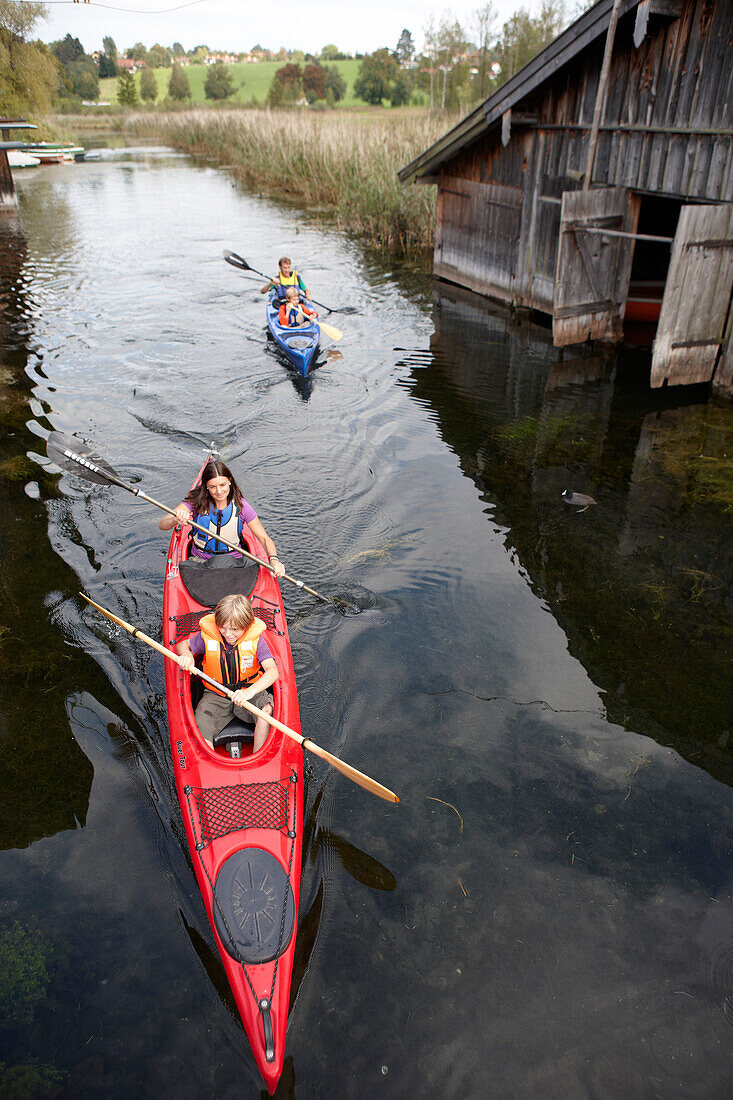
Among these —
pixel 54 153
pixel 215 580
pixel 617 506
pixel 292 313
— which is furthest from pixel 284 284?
pixel 54 153

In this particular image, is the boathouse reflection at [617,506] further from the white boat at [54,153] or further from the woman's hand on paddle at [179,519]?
the white boat at [54,153]

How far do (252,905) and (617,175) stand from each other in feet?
35.5

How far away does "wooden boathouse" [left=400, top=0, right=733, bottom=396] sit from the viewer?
857 cm

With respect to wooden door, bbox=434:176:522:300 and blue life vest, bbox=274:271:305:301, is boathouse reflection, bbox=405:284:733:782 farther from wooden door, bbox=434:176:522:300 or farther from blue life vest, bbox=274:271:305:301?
blue life vest, bbox=274:271:305:301

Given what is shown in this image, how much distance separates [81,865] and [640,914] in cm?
329

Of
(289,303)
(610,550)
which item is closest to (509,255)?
(289,303)

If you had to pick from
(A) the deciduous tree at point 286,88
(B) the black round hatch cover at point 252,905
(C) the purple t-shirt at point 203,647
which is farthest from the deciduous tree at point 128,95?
(B) the black round hatch cover at point 252,905

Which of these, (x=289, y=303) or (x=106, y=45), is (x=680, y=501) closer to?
(x=289, y=303)

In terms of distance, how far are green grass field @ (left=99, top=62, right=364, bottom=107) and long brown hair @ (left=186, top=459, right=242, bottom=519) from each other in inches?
2574

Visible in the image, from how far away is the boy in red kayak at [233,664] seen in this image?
14.0ft

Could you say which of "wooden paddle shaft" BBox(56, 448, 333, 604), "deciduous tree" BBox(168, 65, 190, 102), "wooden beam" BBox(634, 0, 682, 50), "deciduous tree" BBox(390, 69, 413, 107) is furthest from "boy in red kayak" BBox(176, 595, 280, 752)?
"deciduous tree" BBox(168, 65, 190, 102)

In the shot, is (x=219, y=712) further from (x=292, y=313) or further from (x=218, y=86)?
(x=218, y=86)

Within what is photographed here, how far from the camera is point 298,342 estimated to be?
11.2m

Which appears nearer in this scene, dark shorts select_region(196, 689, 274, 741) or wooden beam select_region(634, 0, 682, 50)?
dark shorts select_region(196, 689, 274, 741)
